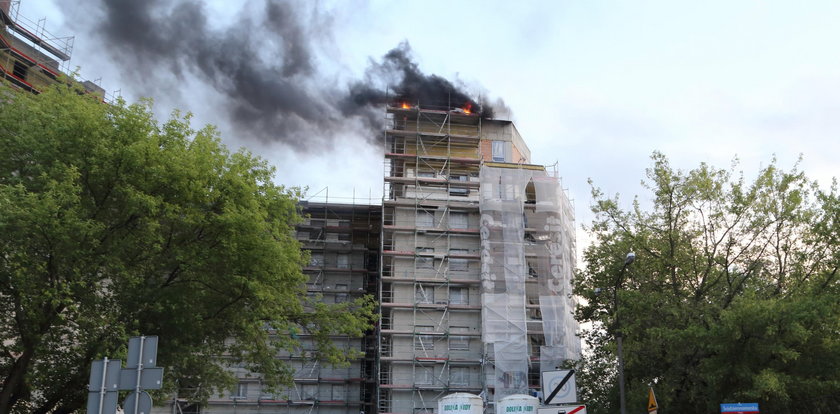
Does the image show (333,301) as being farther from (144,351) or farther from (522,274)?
(144,351)

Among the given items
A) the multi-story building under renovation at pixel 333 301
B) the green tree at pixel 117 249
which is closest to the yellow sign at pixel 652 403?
the green tree at pixel 117 249

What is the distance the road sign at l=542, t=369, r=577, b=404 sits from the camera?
52.7ft

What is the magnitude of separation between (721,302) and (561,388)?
56.4 feet

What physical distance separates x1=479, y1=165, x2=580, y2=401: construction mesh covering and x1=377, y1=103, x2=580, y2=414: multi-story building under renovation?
2.8 inches

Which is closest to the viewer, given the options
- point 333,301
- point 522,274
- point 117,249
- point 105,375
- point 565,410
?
point 105,375

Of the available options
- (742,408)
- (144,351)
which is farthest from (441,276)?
(144,351)

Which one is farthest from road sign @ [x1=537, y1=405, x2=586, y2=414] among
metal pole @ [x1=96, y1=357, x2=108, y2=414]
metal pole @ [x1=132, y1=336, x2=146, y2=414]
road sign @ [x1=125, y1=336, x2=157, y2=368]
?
metal pole @ [x1=96, y1=357, x2=108, y2=414]

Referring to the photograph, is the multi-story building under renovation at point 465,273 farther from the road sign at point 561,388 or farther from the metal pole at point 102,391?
the metal pole at point 102,391

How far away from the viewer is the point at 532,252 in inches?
2061

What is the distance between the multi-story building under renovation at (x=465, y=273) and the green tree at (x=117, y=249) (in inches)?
1000

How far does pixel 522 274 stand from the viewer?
48.9 metres

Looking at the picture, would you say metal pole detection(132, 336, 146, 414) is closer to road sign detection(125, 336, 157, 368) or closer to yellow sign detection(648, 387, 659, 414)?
road sign detection(125, 336, 157, 368)

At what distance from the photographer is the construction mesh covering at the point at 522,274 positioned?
4666 cm

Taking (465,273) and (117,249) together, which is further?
(465,273)
